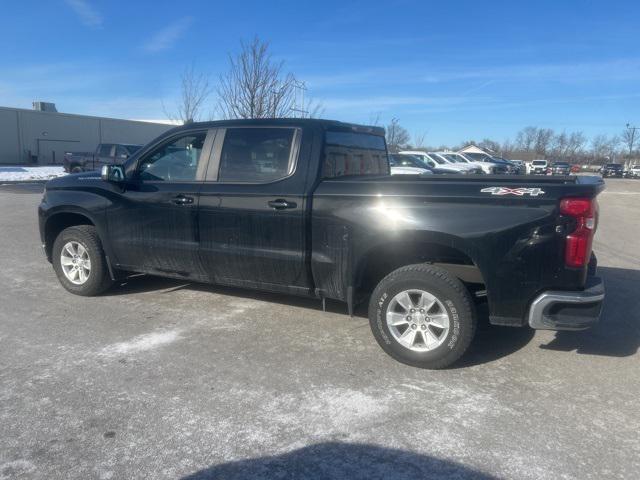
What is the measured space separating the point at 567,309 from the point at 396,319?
1.20m

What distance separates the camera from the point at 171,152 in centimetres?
529

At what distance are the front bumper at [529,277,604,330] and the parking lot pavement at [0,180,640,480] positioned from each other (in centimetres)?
48

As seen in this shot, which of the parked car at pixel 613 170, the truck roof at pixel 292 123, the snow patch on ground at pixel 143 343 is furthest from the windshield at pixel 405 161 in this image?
the parked car at pixel 613 170

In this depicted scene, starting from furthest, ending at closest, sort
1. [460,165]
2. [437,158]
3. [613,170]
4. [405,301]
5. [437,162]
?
1. [613,170]
2. [437,158]
3. [437,162]
4. [460,165]
5. [405,301]

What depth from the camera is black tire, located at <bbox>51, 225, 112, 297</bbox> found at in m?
5.71

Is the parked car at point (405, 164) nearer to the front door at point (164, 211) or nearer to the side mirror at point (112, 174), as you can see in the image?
the front door at point (164, 211)

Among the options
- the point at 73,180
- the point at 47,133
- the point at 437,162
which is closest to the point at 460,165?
the point at 437,162

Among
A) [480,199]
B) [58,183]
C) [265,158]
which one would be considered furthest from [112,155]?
[480,199]

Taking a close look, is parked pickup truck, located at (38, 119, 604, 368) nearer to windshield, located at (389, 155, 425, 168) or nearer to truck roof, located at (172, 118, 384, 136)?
truck roof, located at (172, 118, 384, 136)

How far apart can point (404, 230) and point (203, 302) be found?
258 centimetres

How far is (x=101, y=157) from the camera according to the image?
81.5ft

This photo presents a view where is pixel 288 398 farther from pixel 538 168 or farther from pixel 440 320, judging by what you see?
pixel 538 168

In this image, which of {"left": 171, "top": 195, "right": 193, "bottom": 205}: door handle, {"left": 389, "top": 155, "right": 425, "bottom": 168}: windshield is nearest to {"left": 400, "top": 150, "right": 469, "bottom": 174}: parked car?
{"left": 389, "top": 155, "right": 425, "bottom": 168}: windshield

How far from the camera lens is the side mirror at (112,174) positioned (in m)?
5.30
